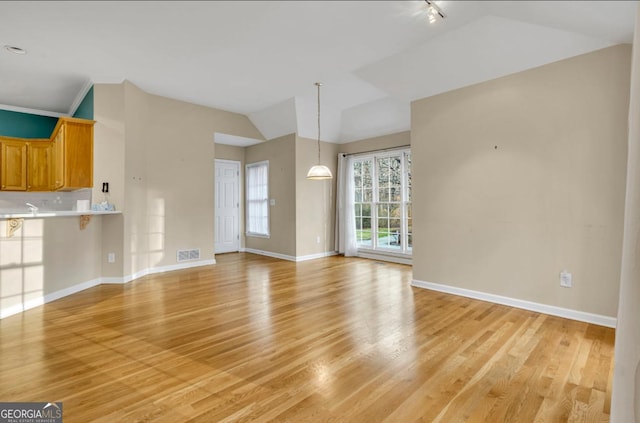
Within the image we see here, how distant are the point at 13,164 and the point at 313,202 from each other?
5.59 meters

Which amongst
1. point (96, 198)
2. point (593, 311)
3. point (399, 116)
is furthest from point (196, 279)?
point (593, 311)

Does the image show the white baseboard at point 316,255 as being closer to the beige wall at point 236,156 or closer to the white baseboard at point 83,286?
the white baseboard at point 83,286

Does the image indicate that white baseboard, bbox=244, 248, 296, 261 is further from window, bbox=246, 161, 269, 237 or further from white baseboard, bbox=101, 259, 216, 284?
white baseboard, bbox=101, 259, 216, 284

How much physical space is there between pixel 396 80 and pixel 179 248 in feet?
15.3

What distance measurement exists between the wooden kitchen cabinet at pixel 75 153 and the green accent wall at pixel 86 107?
329mm

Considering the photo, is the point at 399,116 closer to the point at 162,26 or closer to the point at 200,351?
the point at 162,26

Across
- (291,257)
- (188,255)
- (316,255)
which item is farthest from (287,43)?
(316,255)

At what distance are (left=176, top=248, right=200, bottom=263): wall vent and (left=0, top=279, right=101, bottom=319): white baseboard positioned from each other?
4.37 ft

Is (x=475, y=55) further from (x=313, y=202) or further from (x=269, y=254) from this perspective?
(x=269, y=254)

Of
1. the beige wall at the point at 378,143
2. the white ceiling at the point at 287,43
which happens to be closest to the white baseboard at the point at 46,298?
the white ceiling at the point at 287,43

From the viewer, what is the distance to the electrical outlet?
3.40 meters

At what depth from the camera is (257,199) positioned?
789 cm

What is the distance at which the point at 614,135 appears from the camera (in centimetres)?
312

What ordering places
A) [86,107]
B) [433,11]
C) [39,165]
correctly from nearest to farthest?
[433,11] → [86,107] → [39,165]
